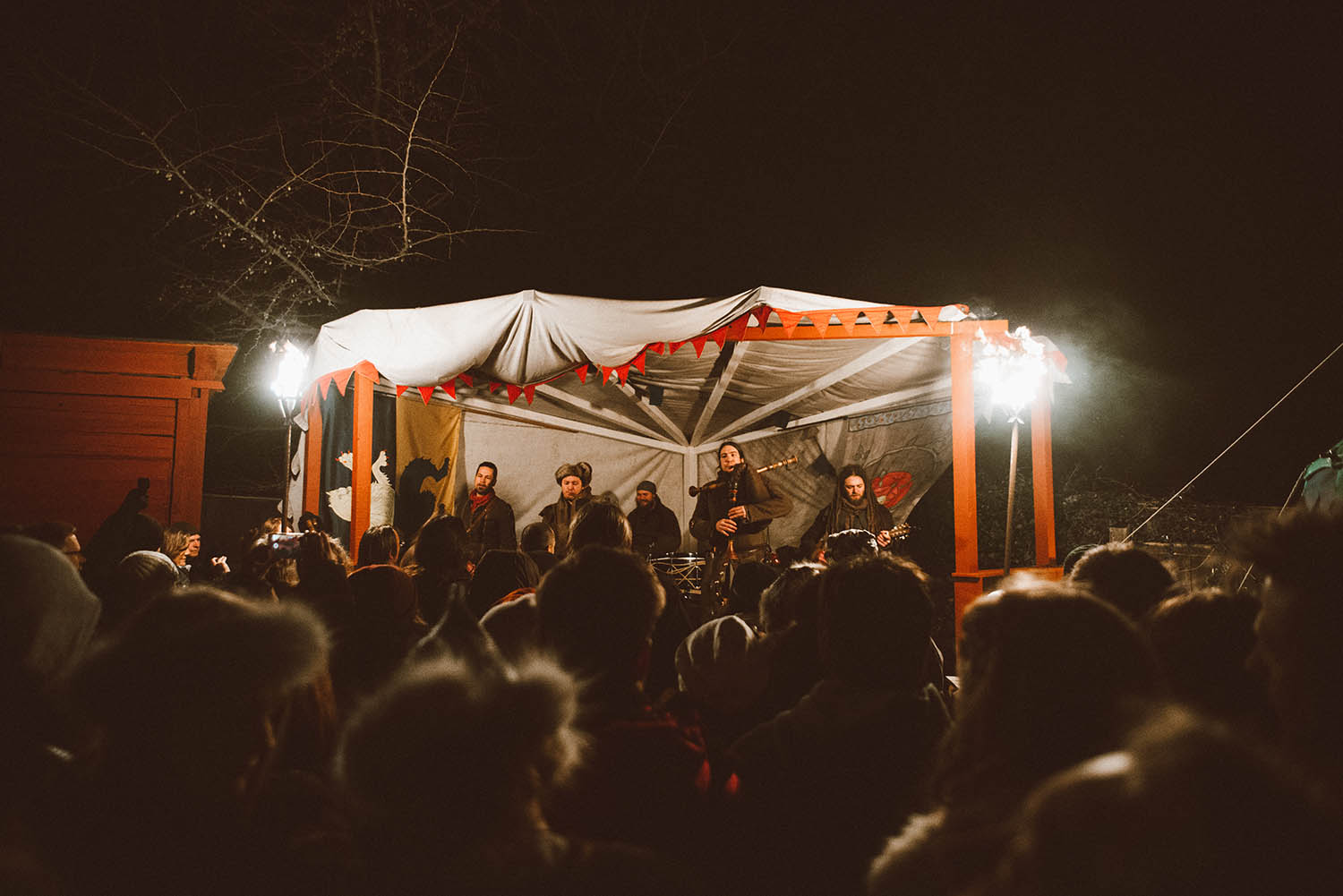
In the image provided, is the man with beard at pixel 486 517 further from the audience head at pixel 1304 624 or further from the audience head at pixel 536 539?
the audience head at pixel 1304 624

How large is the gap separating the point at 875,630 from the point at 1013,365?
6.36 m

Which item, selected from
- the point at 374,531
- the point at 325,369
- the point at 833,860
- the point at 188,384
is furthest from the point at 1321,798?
the point at 188,384

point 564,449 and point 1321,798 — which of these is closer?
point 1321,798

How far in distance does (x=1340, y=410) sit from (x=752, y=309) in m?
12.9

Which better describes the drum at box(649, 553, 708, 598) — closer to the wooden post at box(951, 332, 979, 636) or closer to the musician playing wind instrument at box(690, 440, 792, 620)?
the musician playing wind instrument at box(690, 440, 792, 620)

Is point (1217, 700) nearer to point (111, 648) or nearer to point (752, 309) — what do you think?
point (111, 648)

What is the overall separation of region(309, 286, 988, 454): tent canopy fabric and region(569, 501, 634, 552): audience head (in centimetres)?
349

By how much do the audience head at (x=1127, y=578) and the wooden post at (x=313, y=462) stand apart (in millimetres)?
8341

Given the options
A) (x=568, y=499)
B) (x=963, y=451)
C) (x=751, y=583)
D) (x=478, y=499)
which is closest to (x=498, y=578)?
(x=751, y=583)

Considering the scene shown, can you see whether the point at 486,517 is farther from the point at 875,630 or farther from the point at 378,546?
the point at 875,630

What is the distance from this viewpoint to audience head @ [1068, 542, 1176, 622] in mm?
3199

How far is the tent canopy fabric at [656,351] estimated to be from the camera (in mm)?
7242

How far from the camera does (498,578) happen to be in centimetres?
423

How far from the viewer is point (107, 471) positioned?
45.3ft
